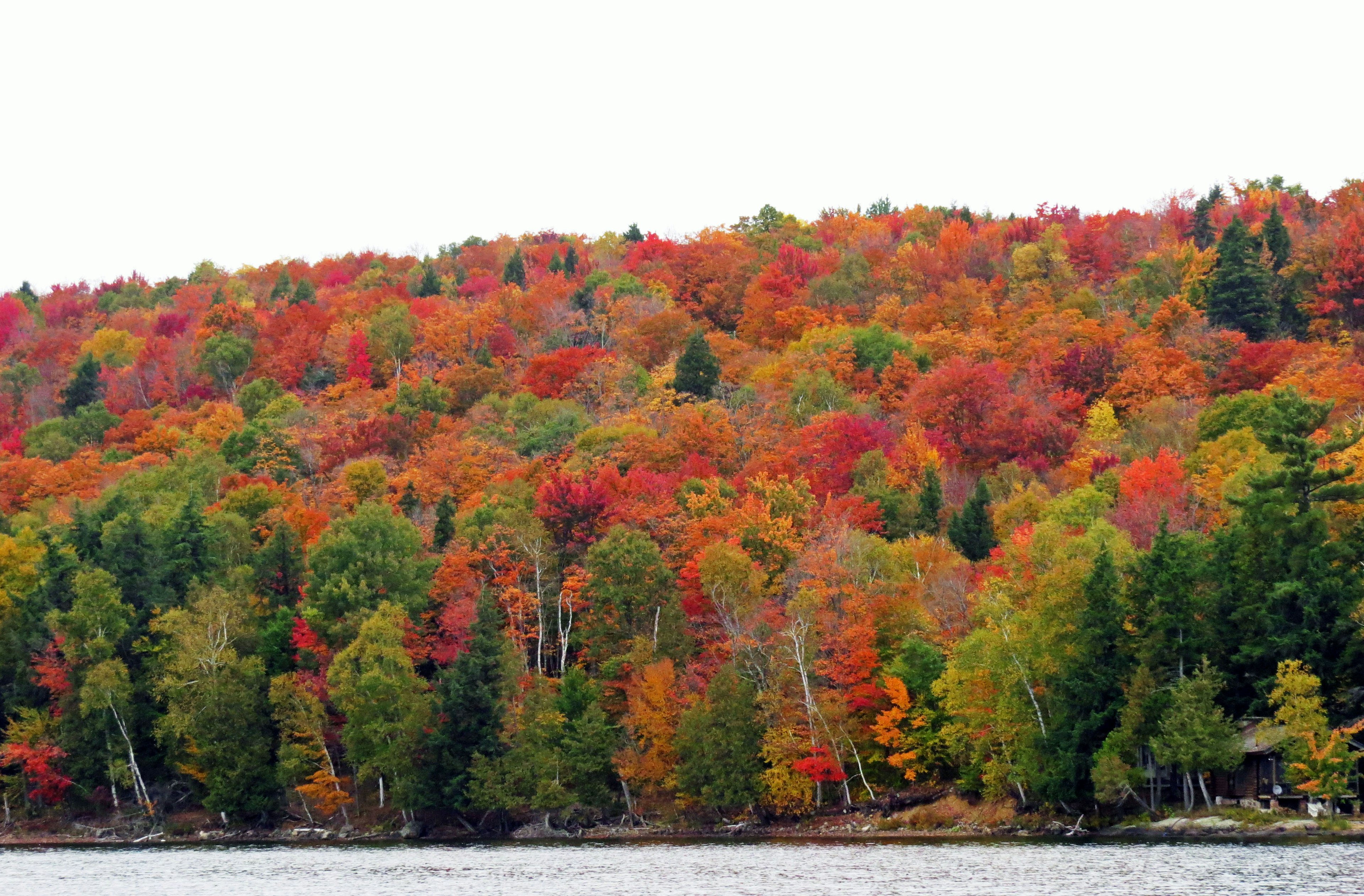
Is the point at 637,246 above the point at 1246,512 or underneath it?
above

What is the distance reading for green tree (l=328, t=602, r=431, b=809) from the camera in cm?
7006

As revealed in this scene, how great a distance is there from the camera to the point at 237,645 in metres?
79.4

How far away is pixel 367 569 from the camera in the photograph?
78.1 metres

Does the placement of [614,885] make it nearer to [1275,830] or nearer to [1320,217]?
[1275,830]

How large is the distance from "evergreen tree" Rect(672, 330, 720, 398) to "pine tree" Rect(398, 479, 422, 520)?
2420cm

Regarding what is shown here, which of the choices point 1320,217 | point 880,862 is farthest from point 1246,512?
point 1320,217

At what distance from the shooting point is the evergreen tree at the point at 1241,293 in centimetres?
10431

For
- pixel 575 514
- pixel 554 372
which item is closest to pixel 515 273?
pixel 554 372

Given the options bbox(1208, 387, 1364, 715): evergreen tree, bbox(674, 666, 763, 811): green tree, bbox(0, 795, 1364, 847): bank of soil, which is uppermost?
bbox(1208, 387, 1364, 715): evergreen tree

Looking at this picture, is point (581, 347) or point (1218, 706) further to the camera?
point (581, 347)

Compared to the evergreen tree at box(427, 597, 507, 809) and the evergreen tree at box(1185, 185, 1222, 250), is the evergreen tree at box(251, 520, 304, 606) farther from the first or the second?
the evergreen tree at box(1185, 185, 1222, 250)

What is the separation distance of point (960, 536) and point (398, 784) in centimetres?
3086

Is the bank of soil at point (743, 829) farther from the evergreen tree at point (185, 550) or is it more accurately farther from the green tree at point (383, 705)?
the evergreen tree at point (185, 550)

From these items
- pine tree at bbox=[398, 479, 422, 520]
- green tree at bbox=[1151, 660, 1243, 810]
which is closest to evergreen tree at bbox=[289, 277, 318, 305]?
pine tree at bbox=[398, 479, 422, 520]
